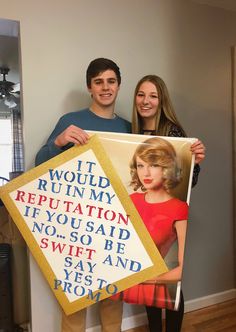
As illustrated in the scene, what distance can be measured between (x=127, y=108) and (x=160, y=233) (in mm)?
800

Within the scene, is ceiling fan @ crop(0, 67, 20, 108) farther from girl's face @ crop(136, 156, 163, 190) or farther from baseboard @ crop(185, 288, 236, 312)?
baseboard @ crop(185, 288, 236, 312)

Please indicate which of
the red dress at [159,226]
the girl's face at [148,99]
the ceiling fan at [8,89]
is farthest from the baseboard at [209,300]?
the ceiling fan at [8,89]

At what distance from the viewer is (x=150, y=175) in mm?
1088

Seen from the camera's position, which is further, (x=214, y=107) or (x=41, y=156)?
(x=214, y=107)

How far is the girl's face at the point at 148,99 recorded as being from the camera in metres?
1.21

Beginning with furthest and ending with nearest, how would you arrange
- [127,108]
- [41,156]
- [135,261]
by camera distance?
1. [127,108]
2. [41,156]
3. [135,261]

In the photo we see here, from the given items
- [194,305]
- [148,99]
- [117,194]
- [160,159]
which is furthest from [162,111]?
[194,305]

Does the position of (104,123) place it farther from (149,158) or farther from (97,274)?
(97,274)

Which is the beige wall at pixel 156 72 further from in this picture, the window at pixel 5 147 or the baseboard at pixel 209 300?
the window at pixel 5 147

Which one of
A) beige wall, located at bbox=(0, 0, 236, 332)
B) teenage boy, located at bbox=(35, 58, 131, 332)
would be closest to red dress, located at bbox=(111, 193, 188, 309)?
teenage boy, located at bbox=(35, 58, 131, 332)

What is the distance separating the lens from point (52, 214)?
1.12 metres

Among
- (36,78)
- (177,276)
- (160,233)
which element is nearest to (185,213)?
(160,233)

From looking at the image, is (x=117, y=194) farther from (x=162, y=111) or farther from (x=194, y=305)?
(x=194, y=305)

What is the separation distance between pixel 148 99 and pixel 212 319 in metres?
1.42
